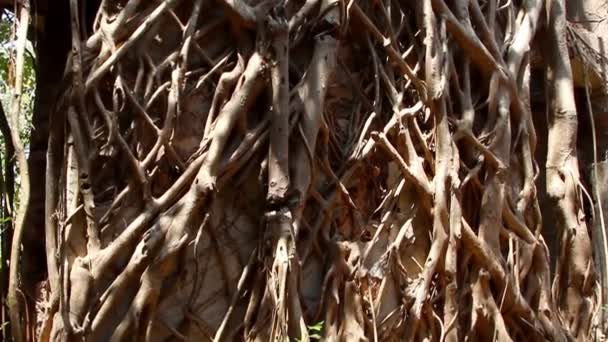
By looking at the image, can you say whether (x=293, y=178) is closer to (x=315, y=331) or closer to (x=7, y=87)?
(x=315, y=331)

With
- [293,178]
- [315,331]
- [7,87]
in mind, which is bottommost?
[315,331]

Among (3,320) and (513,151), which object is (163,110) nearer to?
(3,320)

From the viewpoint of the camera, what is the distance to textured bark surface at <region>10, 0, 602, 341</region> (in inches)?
139

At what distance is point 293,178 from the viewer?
147 inches

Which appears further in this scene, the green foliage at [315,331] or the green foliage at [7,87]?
the green foliage at [7,87]

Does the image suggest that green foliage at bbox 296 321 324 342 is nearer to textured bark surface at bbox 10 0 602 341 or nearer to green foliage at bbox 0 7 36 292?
textured bark surface at bbox 10 0 602 341

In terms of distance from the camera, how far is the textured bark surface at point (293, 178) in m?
3.53

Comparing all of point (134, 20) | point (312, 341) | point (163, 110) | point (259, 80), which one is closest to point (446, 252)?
point (312, 341)

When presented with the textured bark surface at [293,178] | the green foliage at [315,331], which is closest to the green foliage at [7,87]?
the textured bark surface at [293,178]

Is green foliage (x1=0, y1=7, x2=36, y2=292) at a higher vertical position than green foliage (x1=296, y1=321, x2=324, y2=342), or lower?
higher

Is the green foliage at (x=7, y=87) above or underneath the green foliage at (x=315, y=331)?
above

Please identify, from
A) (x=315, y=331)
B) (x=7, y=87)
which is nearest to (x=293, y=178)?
(x=315, y=331)

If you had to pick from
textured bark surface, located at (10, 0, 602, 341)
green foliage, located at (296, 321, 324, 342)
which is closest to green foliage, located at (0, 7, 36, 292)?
textured bark surface, located at (10, 0, 602, 341)

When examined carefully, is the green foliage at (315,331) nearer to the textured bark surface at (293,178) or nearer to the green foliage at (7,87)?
the textured bark surface at (293,178)
